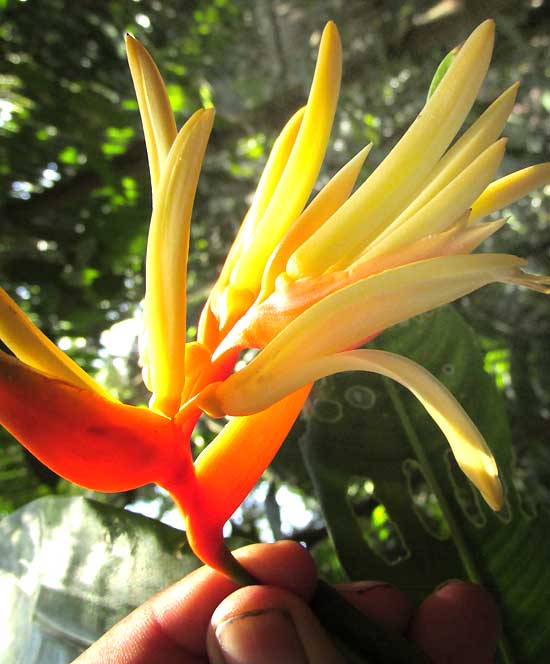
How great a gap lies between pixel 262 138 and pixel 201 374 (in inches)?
54.9

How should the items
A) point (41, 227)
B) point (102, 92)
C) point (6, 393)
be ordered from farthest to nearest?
point (102, 92)
point (41, 227)
point (6, 393)

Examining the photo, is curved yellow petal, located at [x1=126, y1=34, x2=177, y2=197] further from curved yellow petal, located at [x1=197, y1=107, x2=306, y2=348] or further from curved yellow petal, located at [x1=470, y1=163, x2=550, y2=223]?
curved yellow petal, located at [x1=470, y1=163, x2=550, y2=223]

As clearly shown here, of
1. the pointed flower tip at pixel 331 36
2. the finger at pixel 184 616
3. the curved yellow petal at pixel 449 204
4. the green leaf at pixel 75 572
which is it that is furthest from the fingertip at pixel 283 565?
the pointed flower tip at pixel 331 36

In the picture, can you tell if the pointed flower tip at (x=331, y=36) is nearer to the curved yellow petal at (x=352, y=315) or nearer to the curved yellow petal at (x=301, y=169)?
the curved yellow petal at (x=301, y=169)

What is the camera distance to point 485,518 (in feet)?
2.18

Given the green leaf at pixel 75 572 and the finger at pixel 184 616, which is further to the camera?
the green leaf at pixel 75 572

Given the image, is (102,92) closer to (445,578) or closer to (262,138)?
(262,138)

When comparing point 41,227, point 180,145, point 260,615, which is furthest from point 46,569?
point 41,227

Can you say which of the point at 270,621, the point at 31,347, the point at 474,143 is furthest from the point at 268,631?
the point at 474,143

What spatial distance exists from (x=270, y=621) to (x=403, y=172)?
11.0 inches

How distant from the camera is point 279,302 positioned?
386mm

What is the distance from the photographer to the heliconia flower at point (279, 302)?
0.32 meters

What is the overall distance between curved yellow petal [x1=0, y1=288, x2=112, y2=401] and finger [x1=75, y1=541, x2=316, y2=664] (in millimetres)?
182

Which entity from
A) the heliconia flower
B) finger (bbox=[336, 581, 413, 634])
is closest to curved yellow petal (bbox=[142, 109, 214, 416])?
the heliconia flower
